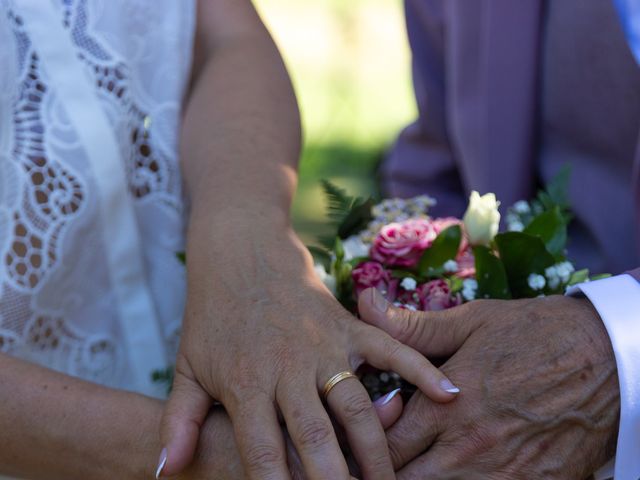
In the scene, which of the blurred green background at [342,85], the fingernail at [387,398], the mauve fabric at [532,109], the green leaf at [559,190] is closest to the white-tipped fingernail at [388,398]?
the fingernail at [387,398]

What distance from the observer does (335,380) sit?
39.3 inches

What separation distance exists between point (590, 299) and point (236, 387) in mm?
462

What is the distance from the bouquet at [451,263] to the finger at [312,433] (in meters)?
0.12

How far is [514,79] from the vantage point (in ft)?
6.23

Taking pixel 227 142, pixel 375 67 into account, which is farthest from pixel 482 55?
pixel 375 67

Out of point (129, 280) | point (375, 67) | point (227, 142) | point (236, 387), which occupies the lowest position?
point (375, 67)

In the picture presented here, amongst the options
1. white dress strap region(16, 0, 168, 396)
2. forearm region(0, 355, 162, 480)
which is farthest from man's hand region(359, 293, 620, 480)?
white dress strap region(16, 0, 168, 396)

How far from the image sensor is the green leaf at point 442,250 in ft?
3.83

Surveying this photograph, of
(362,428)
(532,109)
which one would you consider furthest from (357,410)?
(532,109)

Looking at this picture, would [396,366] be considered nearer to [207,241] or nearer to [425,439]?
[425,439]

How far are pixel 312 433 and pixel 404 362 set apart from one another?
0.47 feet

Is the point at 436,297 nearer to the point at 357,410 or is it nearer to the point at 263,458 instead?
the point at 357,410

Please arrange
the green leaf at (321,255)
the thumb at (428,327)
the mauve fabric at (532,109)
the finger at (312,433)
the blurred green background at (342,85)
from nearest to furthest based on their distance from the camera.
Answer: the finger at (312,433), the thumb at (428,327), the green leaf at (321,255), the mauve fabric at (532,109), the blurred green background at (342,85)

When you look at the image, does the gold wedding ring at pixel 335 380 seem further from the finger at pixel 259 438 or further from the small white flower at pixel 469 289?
the small white flower at pixel 469 289
